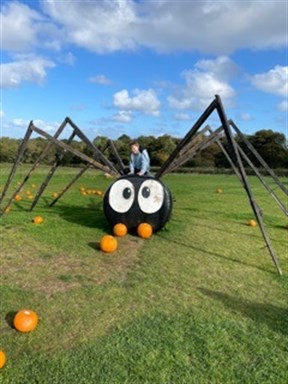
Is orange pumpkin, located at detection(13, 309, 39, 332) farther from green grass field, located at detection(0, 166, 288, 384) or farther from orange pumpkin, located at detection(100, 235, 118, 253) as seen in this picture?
orange pumpkin, located at detection(100, 235, 118, 253)

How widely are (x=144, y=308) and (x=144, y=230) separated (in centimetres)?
409

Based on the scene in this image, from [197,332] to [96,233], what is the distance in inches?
225

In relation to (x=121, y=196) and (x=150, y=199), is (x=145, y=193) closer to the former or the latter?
(x=150, y=199)

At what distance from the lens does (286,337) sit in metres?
5.00

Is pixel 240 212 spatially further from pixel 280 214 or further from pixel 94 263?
pixel 94 263

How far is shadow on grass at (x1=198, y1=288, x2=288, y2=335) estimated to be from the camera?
5.37 m

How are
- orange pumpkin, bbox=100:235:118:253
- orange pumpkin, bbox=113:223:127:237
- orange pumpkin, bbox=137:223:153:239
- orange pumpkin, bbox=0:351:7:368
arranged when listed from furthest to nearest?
orange pumpkin, bbox=113:223:127:237 → orange pumpkin, bbox=137:223:153:239 → orange pumpkin, bbox=100:235:118:253 → orange pumpkin, bbox=0:351:7:368

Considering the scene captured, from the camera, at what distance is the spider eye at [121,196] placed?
395 inches

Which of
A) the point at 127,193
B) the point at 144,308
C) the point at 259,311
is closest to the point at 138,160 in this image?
the point at 127,193

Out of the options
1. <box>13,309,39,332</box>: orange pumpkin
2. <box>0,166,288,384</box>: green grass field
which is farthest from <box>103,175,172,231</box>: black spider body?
<box>13,309,39,332</box>: orange pumpkin

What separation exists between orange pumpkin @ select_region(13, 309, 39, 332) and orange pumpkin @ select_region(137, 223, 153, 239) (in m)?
4.87

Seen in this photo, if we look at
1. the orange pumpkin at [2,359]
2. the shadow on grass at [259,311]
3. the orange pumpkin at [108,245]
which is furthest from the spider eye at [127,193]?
the orange pumpkin at [2,359]

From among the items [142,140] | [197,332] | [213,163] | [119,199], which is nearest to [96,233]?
[119,199]

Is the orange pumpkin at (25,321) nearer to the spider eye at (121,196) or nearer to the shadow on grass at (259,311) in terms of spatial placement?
the shadow on grass at (259,311)
